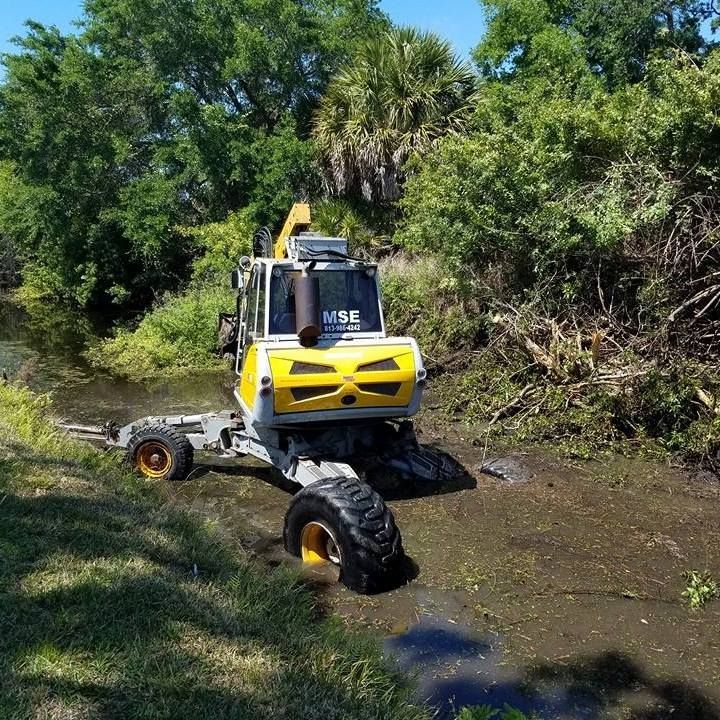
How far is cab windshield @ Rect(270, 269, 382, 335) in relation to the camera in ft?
24.0

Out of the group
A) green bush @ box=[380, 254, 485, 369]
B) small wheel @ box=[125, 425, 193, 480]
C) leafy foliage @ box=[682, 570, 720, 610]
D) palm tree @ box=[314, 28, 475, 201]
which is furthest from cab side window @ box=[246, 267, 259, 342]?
palm tree @ box=[314, 28, 475, 201]

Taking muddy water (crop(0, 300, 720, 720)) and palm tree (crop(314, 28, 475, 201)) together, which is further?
palm tree (crop(314, 28, 475, 201))

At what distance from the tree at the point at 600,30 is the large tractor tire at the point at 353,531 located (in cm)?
1732

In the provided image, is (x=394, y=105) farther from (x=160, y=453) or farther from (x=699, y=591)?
(x=699, y=591)

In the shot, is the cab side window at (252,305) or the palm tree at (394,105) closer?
the cab side window at (252,305)

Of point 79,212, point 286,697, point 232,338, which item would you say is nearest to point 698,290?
point 232,338

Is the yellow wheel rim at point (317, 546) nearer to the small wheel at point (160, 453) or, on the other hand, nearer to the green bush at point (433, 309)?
the small wheel at point (160, 453)

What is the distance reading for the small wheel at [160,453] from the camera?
8.45m

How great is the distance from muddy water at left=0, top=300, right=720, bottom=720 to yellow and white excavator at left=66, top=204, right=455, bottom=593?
42 centimetres

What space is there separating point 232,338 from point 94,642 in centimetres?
510

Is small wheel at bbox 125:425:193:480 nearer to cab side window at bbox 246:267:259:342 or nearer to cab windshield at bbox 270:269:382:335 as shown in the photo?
cab side window at bbox 246:267:259:342

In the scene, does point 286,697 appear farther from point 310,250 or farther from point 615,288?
point 615,288

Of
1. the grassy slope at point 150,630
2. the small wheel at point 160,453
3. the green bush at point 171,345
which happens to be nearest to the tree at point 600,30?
the green bush at point 171,345

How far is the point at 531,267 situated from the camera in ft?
39.3
